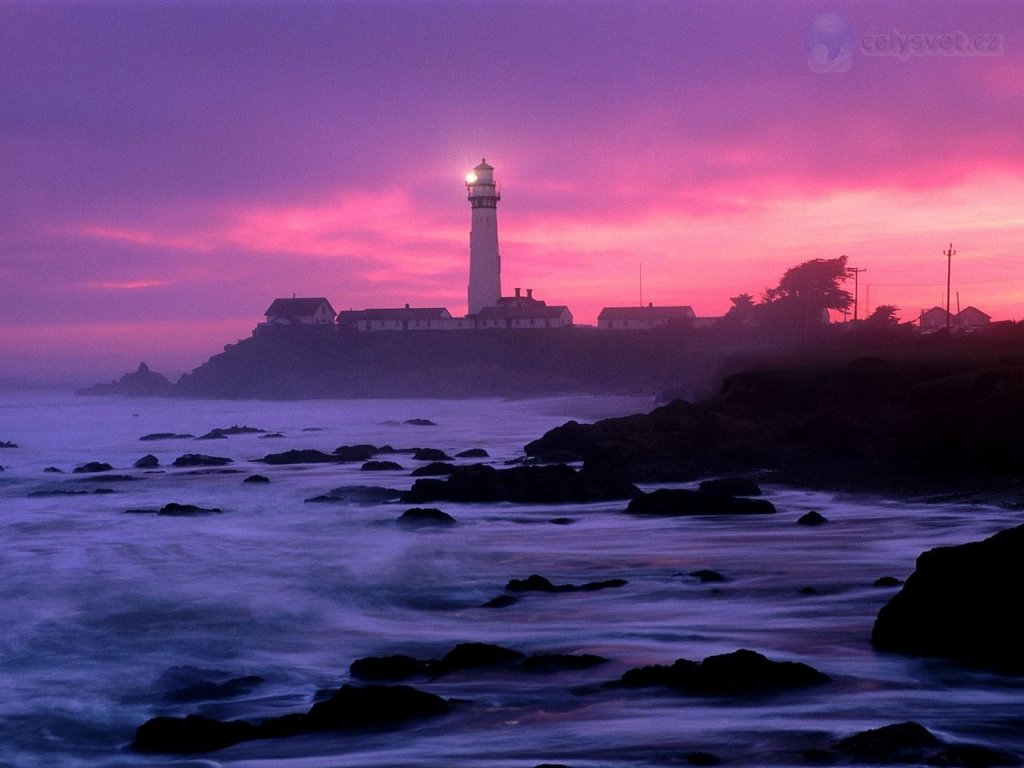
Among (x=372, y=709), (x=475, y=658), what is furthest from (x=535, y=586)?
(x=372, y=709)

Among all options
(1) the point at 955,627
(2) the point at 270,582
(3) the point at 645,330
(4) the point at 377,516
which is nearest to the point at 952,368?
(4) the point at 377,516

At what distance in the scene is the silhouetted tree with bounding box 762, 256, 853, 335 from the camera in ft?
234

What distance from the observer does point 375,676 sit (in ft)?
27.8

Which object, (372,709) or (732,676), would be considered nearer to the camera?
(372,709)

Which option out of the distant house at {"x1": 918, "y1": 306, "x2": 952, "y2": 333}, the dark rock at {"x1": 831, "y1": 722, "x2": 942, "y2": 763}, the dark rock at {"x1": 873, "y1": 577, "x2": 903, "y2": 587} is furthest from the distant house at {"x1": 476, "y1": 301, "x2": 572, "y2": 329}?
the dark rock at {"x1": 831, "y1": 722, "x2": 942, "y2": 763}

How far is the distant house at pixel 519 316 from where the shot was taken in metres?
85.3

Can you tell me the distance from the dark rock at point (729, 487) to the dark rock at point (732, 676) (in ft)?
32.7

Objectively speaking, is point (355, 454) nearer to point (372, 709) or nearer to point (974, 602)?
point (372, 709)

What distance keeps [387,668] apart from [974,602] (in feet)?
13.7

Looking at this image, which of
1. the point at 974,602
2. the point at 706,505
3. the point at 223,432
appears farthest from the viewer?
the point at 223,432

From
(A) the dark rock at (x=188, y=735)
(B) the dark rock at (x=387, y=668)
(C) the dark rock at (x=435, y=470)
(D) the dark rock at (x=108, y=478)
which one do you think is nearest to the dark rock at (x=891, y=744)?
(B) the dark rock at (x=387, y=668)

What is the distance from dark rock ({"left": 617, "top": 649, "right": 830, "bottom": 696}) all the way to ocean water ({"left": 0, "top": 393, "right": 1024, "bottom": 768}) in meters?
0.15

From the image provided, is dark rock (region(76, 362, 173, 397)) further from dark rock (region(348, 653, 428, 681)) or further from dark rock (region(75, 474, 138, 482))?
dark rock (region(348, 653, 428, 681))

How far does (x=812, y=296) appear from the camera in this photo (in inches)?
2813
